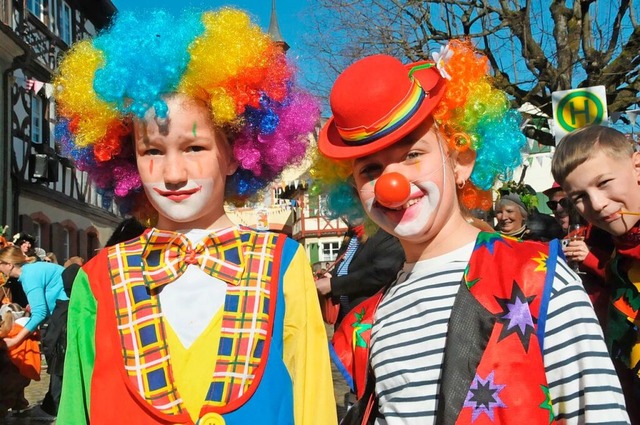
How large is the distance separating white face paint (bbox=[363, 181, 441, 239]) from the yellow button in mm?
692

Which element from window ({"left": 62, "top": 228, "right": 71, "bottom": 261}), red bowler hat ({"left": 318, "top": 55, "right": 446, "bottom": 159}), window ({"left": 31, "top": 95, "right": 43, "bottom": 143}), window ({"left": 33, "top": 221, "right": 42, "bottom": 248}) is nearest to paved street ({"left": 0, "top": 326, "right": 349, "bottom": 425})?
red bowler hat ({"left": 318, "top": 55, "right": 446, "bottom": 159})

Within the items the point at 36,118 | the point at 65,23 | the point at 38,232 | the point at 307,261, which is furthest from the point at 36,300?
the point at 65,23

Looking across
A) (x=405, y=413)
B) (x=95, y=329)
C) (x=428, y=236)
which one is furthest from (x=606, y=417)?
(x=95, y=329)

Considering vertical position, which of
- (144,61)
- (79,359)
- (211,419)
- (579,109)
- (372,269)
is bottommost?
(211,419)

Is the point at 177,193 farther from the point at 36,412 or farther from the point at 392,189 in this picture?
the point at 36,412

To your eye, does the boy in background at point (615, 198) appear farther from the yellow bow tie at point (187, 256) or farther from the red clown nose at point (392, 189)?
the yellow bow tie at point (187, 256)

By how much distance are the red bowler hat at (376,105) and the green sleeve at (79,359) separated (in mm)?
849

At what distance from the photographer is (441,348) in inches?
67.4

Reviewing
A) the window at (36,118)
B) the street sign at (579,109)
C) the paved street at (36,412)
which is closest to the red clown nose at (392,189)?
the street sign at (579,109)

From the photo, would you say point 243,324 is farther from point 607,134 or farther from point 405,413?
point 607,134

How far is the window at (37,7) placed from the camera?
54.5ft

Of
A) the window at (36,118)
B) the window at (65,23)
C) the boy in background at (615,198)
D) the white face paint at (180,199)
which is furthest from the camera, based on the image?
the window at (65,23)

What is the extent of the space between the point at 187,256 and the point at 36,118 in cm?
1677

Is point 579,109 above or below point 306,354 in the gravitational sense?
above
